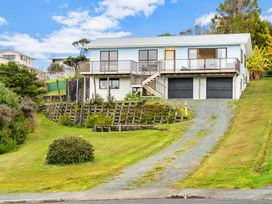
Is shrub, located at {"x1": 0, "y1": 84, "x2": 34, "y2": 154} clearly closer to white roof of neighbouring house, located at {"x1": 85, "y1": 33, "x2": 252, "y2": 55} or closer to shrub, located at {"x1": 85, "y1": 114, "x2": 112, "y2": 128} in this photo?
shrub, located at {"x1": 85, "y1": 114, "x2": 112, "y2": 128}

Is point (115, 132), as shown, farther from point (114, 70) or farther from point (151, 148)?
point (114, 70)

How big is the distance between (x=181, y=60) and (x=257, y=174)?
30353mm

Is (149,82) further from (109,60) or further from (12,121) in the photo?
(12,121)

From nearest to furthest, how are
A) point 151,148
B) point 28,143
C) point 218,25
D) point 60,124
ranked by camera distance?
point 151,148
point 28,143
point 60,124
point 218,25

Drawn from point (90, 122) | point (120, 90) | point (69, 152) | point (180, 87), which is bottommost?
point (69, 152)

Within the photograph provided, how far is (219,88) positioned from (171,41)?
7.36 meters

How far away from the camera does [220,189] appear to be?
556 inches

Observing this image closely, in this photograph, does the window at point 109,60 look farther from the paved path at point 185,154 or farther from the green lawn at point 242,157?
the green lawn at point 242,157

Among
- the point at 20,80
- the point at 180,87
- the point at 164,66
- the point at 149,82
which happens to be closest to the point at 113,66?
the point at 149,82

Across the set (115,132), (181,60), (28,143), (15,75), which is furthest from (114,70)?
(28,143)

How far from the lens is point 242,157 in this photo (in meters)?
20.2

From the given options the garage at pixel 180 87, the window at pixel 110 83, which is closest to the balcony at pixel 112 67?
the window at pixel 110 83

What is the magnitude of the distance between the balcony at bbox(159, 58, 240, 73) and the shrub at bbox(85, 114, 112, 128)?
9.55 meters

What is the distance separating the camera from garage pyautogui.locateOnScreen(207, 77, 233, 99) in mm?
44625
